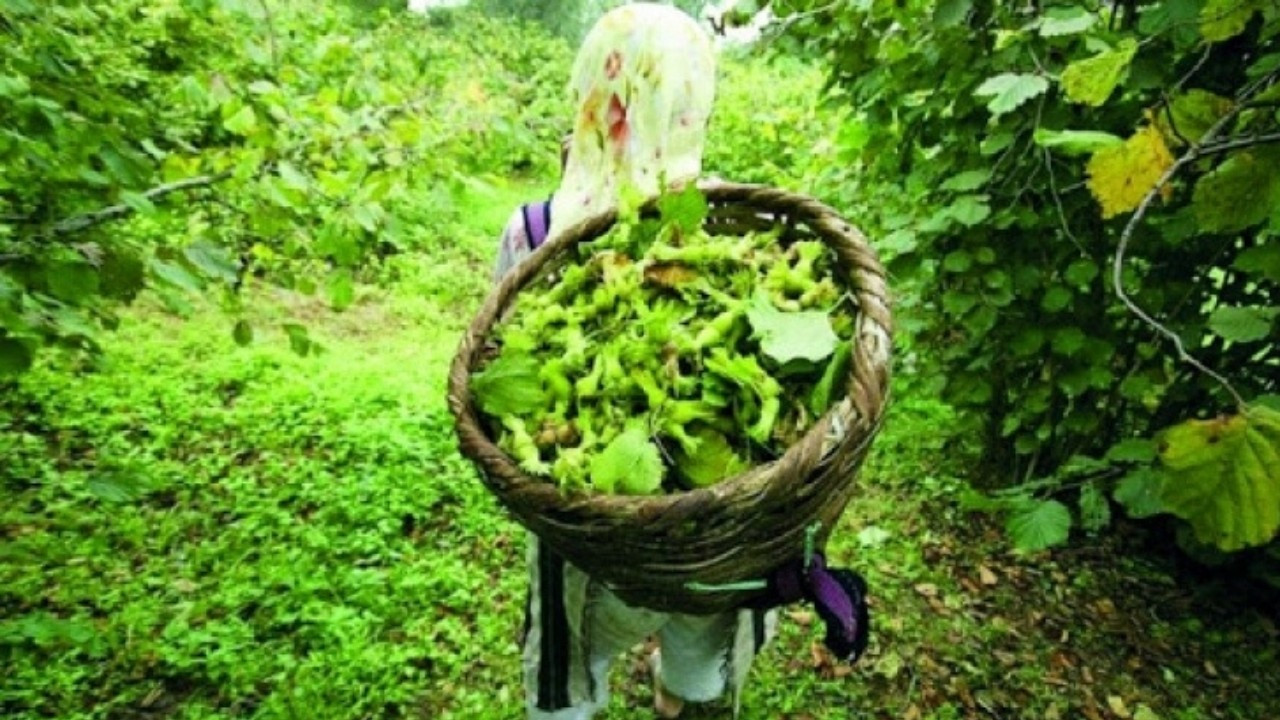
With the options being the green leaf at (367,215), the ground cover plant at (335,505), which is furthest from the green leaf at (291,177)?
the green leaf at (367,215)

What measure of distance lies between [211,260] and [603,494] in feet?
3.09

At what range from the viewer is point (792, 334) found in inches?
49.9

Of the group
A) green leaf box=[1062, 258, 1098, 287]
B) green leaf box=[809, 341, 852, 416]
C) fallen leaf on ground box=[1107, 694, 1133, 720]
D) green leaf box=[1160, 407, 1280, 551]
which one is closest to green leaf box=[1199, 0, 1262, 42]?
green leaf box=[1160, 407, 1280, 551]

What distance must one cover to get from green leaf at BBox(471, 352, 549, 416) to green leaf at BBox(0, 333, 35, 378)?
0.70 metres

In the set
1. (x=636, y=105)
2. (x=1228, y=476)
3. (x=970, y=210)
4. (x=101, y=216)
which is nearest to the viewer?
(x=1228, y=476)

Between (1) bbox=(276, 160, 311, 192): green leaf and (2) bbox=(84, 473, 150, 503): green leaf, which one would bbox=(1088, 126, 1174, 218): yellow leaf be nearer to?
(1) bbox=(276, 160, 311, 192): green leaf

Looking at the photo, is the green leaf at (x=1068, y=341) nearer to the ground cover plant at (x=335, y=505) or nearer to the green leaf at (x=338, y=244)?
the ground cover plant at (x=335, y=505)

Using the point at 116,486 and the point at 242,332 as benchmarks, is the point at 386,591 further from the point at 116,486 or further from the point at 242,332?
the point at 116,486

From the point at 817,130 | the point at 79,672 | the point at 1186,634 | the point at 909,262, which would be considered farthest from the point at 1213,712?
the point at 817,130

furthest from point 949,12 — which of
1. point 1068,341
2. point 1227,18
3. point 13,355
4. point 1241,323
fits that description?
point 13,355

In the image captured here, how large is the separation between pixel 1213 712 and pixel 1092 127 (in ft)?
5.84

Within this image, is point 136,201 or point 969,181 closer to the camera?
point 136,201

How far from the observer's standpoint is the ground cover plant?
1.67 metres

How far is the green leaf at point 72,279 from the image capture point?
1332mm
